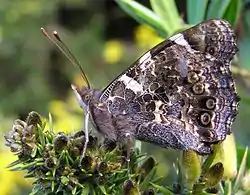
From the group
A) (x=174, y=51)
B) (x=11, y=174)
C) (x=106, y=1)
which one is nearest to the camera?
(x=174, y=51)

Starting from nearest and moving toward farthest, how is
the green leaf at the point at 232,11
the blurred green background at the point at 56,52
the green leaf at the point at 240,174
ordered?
the green leaf at the point at 240,174, the green leaf at the point at 232,11, the blurred green background at the point at 56,52

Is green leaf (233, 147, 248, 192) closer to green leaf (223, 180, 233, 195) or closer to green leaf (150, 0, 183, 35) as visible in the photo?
green leaf (223, 180, 233, 195)

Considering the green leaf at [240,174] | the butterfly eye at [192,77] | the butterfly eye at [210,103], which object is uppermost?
the butterfly eye at [192,77]

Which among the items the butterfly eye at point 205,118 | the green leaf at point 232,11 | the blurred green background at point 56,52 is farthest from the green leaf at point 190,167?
the blurred green background at point 56,52

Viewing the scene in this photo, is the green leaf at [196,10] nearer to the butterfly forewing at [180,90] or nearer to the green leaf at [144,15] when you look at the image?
the green leaf at [144,15]

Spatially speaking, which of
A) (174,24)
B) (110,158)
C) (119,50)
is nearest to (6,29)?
(119,50)

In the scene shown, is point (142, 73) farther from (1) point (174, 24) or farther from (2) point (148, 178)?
(2) point (148, 178)

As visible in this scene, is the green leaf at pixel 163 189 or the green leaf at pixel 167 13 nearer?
the green leaf at pixel 163 189
